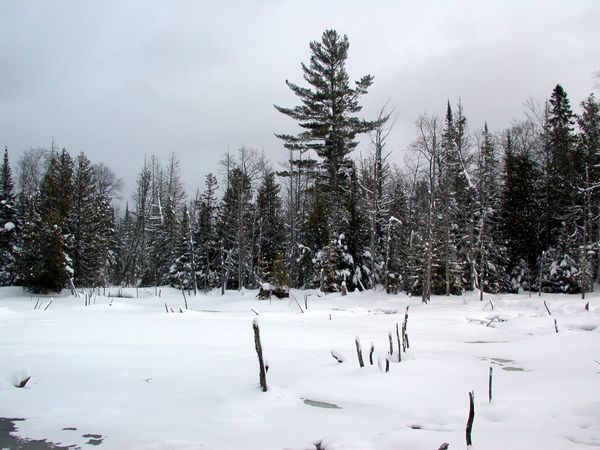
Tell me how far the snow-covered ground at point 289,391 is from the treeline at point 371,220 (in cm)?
1569

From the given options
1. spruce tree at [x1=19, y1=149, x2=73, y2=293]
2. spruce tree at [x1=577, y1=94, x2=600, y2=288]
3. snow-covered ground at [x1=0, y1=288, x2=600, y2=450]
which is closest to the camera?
snow-covered ground at [x1=0, y1=288, x2=600, y2=450]

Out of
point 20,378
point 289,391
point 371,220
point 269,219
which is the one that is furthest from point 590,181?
point 20,378

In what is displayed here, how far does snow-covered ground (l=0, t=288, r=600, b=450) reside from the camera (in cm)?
444

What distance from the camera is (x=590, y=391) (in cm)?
576

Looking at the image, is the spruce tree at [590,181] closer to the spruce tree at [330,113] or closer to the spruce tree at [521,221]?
the spruce tree at [521,221]

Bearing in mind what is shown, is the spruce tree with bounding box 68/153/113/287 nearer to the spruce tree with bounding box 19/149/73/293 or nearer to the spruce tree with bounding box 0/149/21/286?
the spruce tree with bounding box 19/149/73/293

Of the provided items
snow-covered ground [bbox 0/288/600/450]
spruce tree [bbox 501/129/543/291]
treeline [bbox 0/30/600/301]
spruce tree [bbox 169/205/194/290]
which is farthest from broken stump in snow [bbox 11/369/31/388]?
spruce tree [bbox 169/205/194/290]

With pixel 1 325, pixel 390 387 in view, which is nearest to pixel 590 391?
pixel 390 387

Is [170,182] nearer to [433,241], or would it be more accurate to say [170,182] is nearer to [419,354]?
[433,241]

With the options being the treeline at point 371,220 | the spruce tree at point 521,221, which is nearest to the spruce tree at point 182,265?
the treeline at point 371,220

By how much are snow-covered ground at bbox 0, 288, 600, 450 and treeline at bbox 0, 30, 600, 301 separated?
15687mm

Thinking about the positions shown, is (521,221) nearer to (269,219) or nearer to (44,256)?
(269,219)

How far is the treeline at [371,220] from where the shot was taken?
1077 inches

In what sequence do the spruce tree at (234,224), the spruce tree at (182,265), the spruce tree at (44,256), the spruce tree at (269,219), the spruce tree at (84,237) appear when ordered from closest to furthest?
1. the spruce tree at (44,256)
2. the spruce tree at (84,237)
3. the spruce tree at (234,224)
4. the spruce tree at (182,265)
5. the spruce tree at (269,219)
